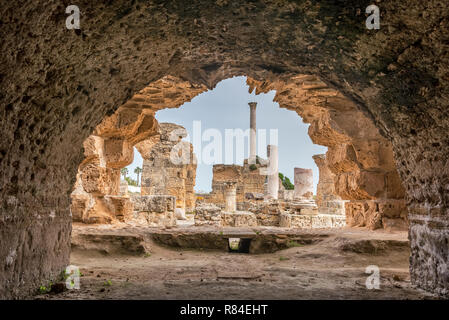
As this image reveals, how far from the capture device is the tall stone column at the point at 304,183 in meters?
19.5

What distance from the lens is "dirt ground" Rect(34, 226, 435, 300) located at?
2.74 m

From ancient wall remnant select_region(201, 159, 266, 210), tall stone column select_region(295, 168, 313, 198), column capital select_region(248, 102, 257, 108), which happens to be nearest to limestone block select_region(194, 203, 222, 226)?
ancient wall remnant select_region(201, 159, 266, 210)

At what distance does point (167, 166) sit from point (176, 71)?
1139cm

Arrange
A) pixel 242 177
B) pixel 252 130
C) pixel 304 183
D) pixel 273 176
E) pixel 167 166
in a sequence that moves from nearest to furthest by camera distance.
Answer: pixel 167 166 < pixel 304 183 < pixel 242 177 < pixel 273 176 < pixel 252 130

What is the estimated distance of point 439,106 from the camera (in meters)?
2.38

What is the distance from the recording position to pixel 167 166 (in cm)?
1453

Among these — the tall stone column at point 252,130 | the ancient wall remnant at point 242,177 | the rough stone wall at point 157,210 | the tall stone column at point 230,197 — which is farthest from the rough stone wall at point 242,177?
the rough stone wall at point 157,210

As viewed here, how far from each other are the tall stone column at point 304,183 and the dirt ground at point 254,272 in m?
14.5

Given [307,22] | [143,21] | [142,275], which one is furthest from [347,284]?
[143,21]

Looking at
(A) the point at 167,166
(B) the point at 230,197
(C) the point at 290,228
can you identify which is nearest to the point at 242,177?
(B) the point at 230,197

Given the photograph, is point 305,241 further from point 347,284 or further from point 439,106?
point 439,106

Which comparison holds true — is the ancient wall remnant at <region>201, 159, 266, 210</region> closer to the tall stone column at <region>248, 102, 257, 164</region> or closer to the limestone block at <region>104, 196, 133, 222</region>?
the tall stone column at <region>248, 102, 257, 164</region>

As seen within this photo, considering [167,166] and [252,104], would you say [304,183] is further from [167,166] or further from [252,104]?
[252,104]

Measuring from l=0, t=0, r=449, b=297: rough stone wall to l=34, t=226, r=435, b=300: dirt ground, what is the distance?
0.48m
